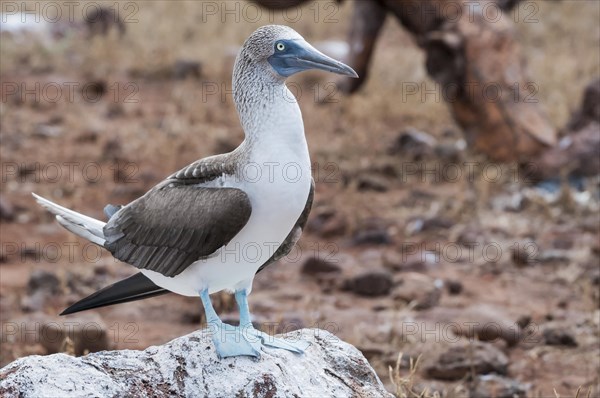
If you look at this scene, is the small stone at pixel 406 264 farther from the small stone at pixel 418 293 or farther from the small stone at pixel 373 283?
the small stone at pixel 373 283

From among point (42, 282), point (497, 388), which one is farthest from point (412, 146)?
point (497, 388)

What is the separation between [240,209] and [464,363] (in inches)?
102

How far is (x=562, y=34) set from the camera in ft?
48.3

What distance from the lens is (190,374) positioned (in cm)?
341

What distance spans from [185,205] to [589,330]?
11.8ft

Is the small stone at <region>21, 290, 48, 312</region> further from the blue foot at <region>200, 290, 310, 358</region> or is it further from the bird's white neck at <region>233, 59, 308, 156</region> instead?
the bird's white neck at <region>233, 59, 308, 156</region>

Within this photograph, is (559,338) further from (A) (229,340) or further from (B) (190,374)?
(B) (190,374)

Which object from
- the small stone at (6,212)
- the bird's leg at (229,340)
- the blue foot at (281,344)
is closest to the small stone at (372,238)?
the small stone at (6,212)

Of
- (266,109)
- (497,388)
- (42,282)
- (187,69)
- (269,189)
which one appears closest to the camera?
(269,189)

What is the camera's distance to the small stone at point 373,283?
690cm

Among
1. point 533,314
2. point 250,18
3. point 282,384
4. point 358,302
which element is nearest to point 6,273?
point 358,302

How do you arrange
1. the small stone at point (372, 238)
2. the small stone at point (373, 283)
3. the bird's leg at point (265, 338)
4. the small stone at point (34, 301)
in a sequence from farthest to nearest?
1. the small stone at point (372, 238)
2. the small stone at point (373, 283)
3. the small stone at point (34, 301)
4. the bird's leg at point (265, 338)

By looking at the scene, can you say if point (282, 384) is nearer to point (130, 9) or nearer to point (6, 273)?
point (6, 273)

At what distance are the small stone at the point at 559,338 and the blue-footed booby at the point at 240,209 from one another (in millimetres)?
2895
